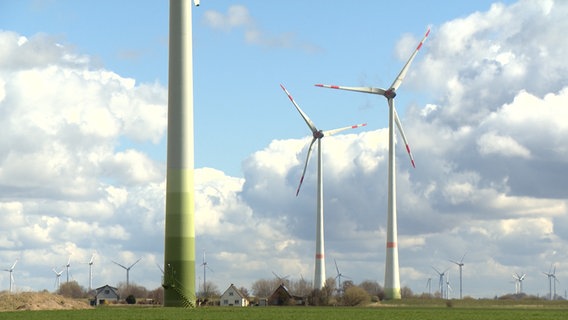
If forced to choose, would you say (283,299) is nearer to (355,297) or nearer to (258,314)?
(355,297)

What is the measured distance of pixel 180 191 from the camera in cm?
9400

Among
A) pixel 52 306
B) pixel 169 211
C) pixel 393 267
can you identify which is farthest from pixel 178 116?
pixel 393 267

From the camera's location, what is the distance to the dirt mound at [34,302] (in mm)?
96125

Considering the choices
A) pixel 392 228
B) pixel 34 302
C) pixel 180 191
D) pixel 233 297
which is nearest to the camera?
pixel 180 191

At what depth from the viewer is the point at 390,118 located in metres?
150

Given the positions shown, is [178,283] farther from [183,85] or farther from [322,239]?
[322,239]

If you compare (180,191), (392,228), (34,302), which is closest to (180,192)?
(180,191)

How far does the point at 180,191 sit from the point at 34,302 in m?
20.9

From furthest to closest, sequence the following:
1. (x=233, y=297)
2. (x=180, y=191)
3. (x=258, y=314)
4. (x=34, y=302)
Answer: (x=233, y=297)
(x=34, y=302)
(x=180, y=191)
(x=258, y=314)

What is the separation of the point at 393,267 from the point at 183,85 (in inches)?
2403

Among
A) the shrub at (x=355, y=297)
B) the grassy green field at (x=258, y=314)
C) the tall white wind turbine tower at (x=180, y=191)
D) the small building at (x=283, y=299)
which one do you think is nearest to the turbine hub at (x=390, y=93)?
the shrub at (x=355, y=297)

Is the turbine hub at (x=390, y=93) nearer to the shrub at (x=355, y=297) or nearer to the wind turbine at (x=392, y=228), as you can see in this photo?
the wind turbine at (x=392, y=228)

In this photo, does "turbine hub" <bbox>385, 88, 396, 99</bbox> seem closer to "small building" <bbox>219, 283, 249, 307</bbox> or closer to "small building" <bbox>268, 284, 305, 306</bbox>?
"small building" <bbox>268, 284, 305, 306</bbox>

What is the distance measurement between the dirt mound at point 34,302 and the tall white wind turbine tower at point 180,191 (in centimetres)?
1336
